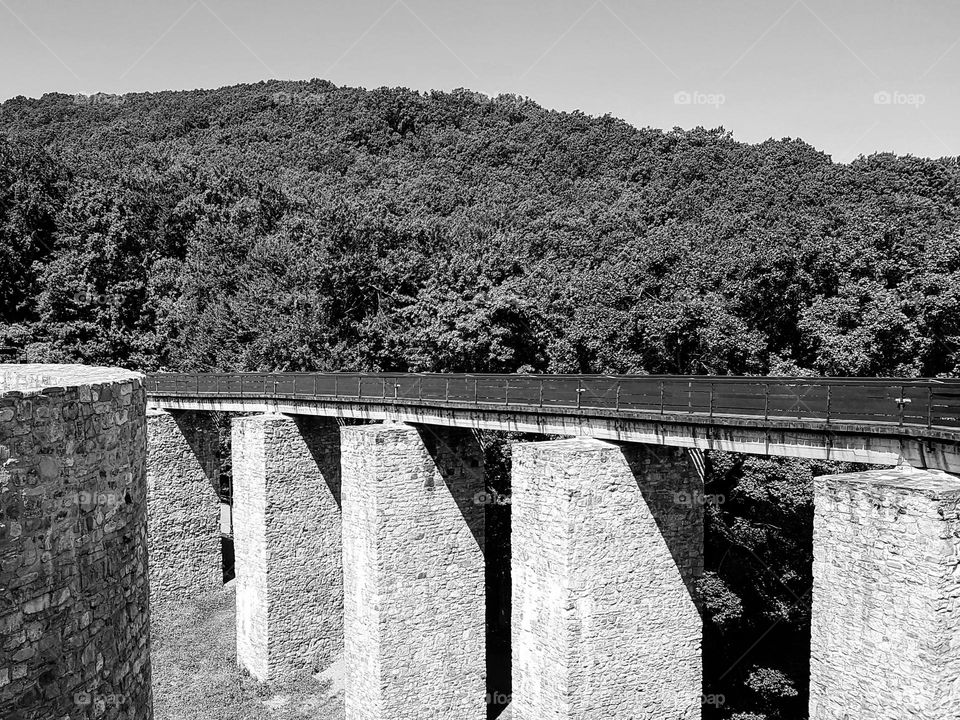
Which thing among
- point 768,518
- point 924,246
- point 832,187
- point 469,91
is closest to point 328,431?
point 768,518

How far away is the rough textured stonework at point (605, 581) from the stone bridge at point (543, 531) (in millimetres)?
41

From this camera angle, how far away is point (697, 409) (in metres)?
13.6

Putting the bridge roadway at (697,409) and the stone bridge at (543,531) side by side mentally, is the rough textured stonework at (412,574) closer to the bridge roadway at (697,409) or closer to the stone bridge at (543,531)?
the stone bridge at (543,531)

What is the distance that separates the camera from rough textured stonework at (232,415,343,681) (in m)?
21.8

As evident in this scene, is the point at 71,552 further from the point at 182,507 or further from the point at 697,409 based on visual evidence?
the point at 182,507

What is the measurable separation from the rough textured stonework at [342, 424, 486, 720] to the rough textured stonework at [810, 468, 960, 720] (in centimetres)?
917

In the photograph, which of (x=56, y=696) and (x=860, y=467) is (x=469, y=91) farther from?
(x=56, y=696)

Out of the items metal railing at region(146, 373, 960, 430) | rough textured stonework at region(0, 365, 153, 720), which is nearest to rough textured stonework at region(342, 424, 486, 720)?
metal railing at region(146, 373, 960, 430)

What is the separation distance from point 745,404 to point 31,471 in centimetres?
1054

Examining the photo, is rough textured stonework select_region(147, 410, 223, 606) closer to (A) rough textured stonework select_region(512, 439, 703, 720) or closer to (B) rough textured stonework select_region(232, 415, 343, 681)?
(B) rough textured stonework select_region(232, 415, 343, 681)

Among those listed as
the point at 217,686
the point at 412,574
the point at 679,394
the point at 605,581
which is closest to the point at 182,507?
the point at 217,686

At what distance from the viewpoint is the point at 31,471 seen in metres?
5.15

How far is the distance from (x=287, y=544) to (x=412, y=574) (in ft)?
17.4

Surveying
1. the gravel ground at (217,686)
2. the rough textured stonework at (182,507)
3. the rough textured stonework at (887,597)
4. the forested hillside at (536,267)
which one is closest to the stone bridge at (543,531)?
the rough textured stonework at (887,597)
